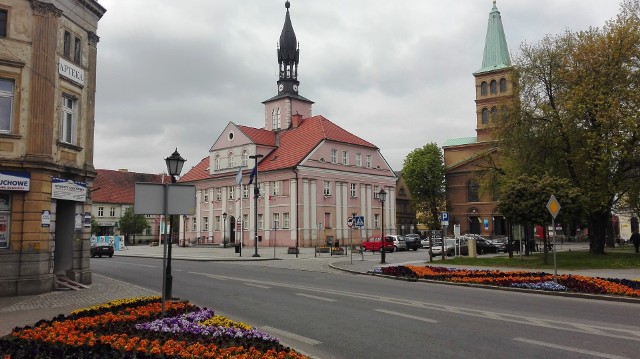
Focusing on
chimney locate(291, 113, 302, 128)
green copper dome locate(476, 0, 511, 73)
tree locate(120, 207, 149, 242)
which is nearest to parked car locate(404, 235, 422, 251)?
chimney locate(291, 113, 302, 128)

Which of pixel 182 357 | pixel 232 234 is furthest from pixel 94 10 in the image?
pixel 232 234

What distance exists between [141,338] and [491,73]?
74291 mm

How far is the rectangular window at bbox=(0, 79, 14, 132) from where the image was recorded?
1605 cm

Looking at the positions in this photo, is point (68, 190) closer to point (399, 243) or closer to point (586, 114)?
point (586, 114)

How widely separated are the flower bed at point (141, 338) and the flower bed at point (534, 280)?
11.3 meters

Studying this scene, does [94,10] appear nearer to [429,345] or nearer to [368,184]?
[429,345]

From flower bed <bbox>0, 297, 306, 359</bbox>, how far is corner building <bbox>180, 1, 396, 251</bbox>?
41588 millimetres

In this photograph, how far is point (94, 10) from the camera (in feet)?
65.8

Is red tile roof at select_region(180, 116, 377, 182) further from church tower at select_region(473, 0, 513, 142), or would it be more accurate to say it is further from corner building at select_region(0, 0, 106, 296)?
corner building at select_region(0, 0, 106, 296)

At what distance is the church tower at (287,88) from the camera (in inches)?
2729

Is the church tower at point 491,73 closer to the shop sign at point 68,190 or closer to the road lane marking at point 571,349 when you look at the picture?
the shop sign at point 68,190

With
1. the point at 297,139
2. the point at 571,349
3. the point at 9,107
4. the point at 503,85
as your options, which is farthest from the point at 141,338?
the point at 503,85

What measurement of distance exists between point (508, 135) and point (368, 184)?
30371 millimetres

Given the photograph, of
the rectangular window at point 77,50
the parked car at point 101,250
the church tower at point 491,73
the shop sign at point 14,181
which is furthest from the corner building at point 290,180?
the shop sign at point 14,181
